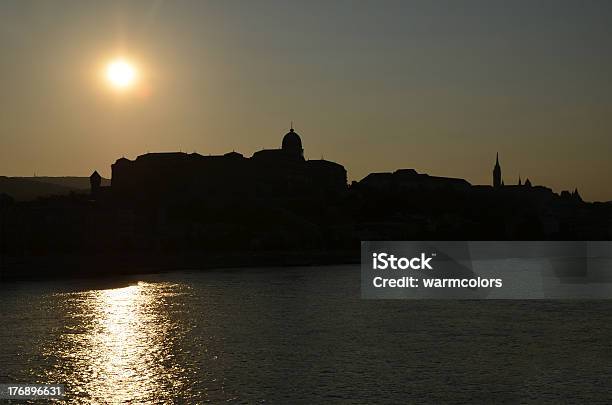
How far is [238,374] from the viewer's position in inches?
1028

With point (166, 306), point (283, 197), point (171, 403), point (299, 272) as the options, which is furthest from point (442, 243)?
point (171, 403)

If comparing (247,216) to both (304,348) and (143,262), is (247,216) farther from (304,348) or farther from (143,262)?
(304,348)

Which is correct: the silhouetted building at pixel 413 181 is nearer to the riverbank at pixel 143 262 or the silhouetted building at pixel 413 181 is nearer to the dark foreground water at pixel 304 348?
the riverbank at pixel 143 262

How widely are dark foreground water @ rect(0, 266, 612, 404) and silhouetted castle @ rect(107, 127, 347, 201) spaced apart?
76.7 m

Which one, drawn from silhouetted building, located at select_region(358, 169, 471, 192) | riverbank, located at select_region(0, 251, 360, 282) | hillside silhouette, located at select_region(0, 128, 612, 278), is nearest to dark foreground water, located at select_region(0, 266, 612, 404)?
riverbank, located at select_region(0, 251, 360, 282)

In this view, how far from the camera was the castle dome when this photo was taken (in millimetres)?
150575

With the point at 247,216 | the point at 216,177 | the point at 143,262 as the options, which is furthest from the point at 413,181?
the point at 143,262

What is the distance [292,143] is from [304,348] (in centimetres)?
12109

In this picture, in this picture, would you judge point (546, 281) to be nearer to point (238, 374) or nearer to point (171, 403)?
point (238, 374)

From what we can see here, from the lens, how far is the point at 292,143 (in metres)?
151

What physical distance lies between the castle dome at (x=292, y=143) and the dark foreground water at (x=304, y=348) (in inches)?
3885

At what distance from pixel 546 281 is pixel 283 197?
6588cm

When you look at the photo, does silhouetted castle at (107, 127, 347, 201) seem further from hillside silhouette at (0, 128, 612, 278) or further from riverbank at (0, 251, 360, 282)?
riverbank at (0, 251, 360, 282)

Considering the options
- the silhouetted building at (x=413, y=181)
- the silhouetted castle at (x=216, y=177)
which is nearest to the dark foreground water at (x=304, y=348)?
the silhouetted castle at (x=216, y=177)
